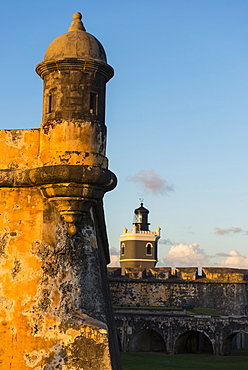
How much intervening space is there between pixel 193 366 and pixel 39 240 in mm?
21630

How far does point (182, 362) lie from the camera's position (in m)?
30.2

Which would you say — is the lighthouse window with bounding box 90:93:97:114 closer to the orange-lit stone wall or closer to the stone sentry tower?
the stone sentry tower

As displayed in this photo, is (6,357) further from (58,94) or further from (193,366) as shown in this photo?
(193,366)

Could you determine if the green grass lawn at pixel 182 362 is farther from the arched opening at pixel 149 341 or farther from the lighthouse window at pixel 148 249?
the lighthouse window at pixel 148 249

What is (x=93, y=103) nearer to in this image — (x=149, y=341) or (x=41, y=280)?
(x=41, y=280)

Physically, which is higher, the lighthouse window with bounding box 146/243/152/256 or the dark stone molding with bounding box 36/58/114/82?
the lighthouse window with bounding box 146/243/152/256

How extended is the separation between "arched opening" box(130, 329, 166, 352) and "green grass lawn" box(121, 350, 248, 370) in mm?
3586

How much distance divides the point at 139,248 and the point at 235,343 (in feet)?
74.4

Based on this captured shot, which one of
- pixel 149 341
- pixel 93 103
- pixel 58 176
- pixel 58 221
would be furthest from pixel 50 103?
pixel 149 341

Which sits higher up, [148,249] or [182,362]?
[148,249]

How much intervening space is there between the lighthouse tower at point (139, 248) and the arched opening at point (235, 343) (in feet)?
65.3

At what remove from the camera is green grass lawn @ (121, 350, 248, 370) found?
89.8 feet

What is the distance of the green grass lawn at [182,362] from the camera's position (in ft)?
89.8

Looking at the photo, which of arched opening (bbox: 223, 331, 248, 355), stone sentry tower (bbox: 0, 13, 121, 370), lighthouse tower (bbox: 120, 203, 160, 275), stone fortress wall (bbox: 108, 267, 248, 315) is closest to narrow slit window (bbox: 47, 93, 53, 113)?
stone sentry tower (bbox: 0, 13, 121, 370)
